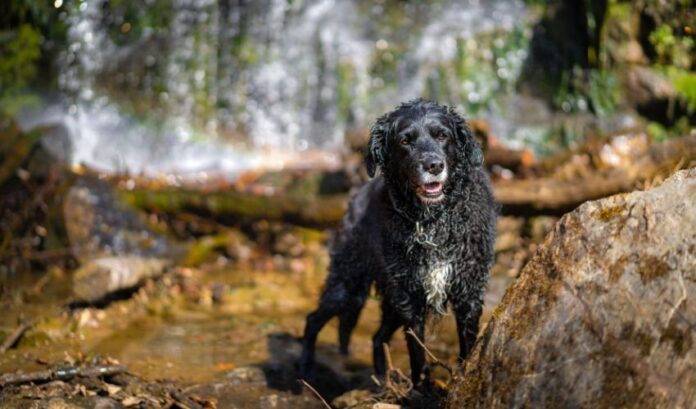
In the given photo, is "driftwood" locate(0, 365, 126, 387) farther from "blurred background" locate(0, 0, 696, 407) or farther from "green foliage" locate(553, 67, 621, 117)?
"green foliage" locate(553, 67, 621, 117)

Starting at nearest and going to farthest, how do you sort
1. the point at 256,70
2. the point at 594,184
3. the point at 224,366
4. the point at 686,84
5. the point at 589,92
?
the point at 224,366
the point at 594,184
the point at 686,84
the point at 589,92
the point at 256,70

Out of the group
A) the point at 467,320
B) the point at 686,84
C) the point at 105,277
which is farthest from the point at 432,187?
the point at 686,84

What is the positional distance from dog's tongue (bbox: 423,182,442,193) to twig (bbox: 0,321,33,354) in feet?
13.4

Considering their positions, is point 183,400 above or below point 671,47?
below

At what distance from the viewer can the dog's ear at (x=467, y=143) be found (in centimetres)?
478

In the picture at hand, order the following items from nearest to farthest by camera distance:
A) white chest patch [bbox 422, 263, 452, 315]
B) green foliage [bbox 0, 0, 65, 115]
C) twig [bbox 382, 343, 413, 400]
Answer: twig [bbox 382, 343, 413, 400] < white chest patch [bbox 422, 263, 452, 315] < green foliage [bbox 0, 0, 65, 115]

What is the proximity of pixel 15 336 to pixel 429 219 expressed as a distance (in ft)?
13.3

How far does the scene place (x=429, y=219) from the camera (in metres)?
4.62

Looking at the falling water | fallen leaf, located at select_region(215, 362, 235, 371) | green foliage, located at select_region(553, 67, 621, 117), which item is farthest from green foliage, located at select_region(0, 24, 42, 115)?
green foliage, located at select_region(553, 67, 621, 117)

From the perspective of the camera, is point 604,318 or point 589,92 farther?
point 589,92

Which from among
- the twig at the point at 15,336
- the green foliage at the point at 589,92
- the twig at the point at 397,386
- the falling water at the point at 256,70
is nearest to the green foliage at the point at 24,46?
the falling water at the point at 256,70

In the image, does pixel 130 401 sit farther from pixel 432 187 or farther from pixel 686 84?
pixel 686 84

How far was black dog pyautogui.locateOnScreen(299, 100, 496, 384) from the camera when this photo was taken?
4.62 metres

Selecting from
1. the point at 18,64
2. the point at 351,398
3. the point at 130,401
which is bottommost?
the point at 351,398
